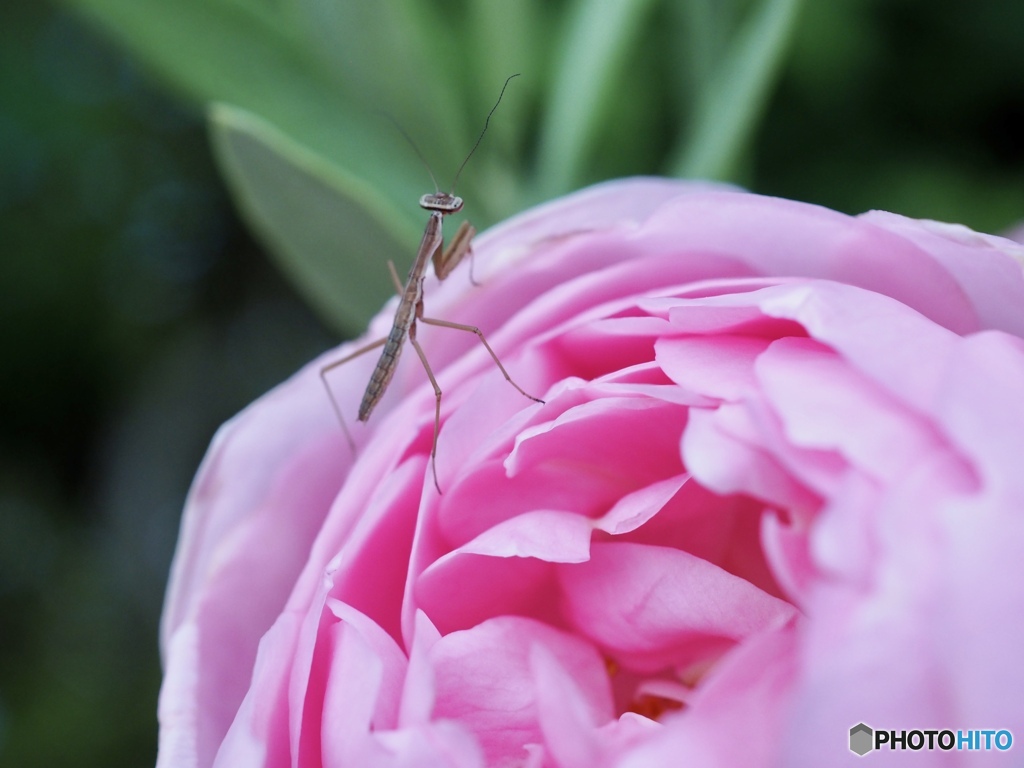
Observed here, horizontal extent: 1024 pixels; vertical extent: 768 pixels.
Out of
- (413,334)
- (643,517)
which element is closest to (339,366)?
(413,334)

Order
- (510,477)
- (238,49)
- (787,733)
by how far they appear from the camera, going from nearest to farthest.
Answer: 1. (787,733)
2. (510,477)
3. (238,49)

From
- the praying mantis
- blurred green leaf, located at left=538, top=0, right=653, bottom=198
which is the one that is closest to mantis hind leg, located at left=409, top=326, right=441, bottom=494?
the praying mantis

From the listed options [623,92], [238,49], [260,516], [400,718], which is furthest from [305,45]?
[400,718]

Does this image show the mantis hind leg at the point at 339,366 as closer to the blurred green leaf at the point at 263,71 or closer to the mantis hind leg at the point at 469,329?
the mantis hind leg at the point at 469,329

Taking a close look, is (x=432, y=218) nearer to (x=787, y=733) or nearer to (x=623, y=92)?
(x=623, y=92)

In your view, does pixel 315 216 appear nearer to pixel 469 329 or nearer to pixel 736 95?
pixel 469 329

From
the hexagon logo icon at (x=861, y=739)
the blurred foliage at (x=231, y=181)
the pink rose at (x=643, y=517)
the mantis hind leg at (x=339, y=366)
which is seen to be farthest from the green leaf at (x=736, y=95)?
the hexagon logo icon at (x=861, y=739)
